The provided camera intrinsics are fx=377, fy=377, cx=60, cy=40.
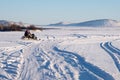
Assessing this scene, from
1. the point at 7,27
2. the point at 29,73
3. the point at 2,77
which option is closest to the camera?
the point at 2,77

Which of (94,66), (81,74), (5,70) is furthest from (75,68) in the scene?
(5,70)

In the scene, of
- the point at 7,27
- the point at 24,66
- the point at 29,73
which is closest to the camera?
the point at 29,73

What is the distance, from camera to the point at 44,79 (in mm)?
8891

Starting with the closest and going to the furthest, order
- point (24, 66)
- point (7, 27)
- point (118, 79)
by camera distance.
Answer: point (118, 79)
point (24, 66)
point (7, 27)

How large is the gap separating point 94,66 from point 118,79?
9.05 ft

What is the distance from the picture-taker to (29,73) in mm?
9930

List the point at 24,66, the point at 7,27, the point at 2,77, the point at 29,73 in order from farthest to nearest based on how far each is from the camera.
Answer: the point at 7,27, the point at 24,66, the point at 29,73, the point at 2,77

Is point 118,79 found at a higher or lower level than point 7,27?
higher

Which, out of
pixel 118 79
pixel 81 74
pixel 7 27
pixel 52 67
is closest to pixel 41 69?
pixel 52 67

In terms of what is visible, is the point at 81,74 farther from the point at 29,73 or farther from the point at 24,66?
the point at 24,66

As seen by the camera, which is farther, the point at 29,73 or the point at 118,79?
the point at 29,73

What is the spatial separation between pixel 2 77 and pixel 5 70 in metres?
1.48

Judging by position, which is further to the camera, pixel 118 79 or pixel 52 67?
pixel 52 67

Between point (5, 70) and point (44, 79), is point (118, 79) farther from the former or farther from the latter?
point (5, 70)
